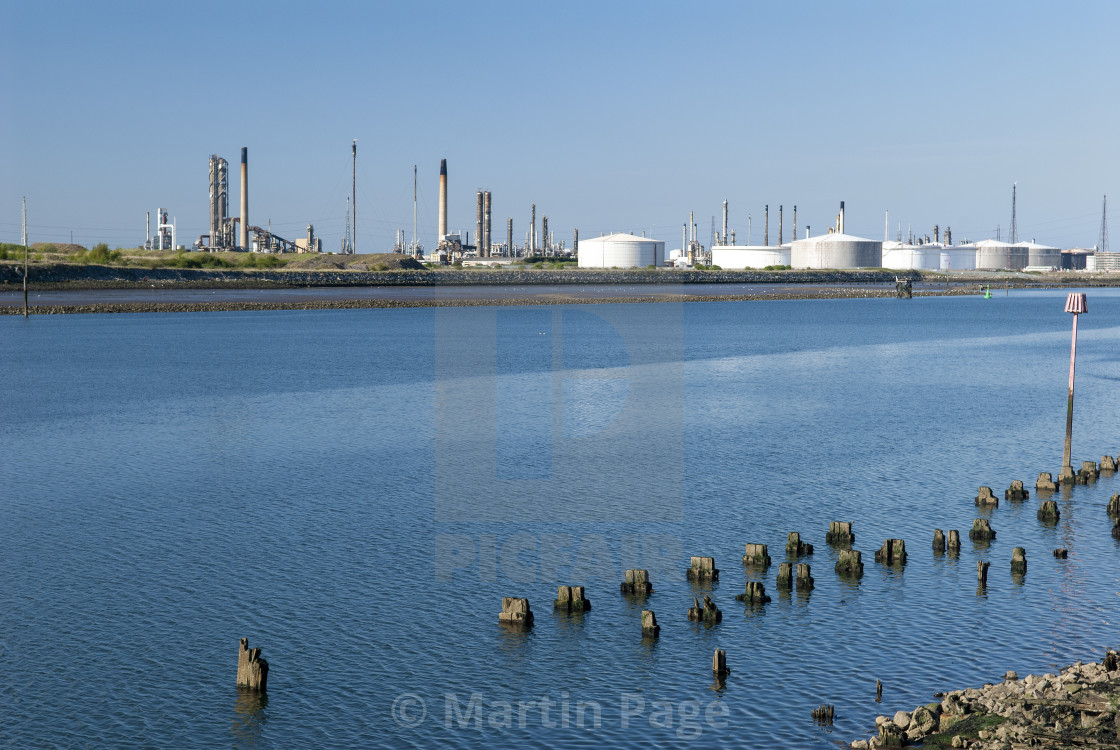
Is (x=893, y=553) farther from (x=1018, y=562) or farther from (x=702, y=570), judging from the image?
(x=702, y=570)

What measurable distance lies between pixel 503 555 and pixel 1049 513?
1457 cm

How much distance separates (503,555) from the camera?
26.0m

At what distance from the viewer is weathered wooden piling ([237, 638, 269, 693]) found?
1792 centimetres

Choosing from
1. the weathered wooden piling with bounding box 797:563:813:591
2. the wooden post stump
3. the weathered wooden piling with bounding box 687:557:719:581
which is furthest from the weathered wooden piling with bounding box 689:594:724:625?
the weathered wooden piling with bounding box 797:563:813:591

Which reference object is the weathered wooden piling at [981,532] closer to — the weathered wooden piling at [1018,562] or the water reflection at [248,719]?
the weathered wooden piling at [1018,562]

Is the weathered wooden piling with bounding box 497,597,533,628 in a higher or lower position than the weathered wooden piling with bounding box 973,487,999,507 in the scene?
lower

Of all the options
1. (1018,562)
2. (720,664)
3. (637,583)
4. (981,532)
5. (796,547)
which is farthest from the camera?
(981,532)

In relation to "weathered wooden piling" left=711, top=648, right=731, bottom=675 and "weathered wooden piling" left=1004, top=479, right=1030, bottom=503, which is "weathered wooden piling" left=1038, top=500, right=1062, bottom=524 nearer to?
"weathered wooden piling" left=1004, top=479, right=1030, bottom=503

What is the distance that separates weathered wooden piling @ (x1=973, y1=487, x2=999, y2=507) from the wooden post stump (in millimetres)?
12367

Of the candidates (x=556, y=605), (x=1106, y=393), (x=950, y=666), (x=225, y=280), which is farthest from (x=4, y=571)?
(x=225, y=280)

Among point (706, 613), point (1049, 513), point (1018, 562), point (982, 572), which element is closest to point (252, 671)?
point (706, 613)

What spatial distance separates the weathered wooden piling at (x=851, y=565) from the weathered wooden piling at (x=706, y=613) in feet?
A: 13.8

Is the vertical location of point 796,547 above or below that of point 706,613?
above

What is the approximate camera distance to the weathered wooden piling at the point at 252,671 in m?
17.9
